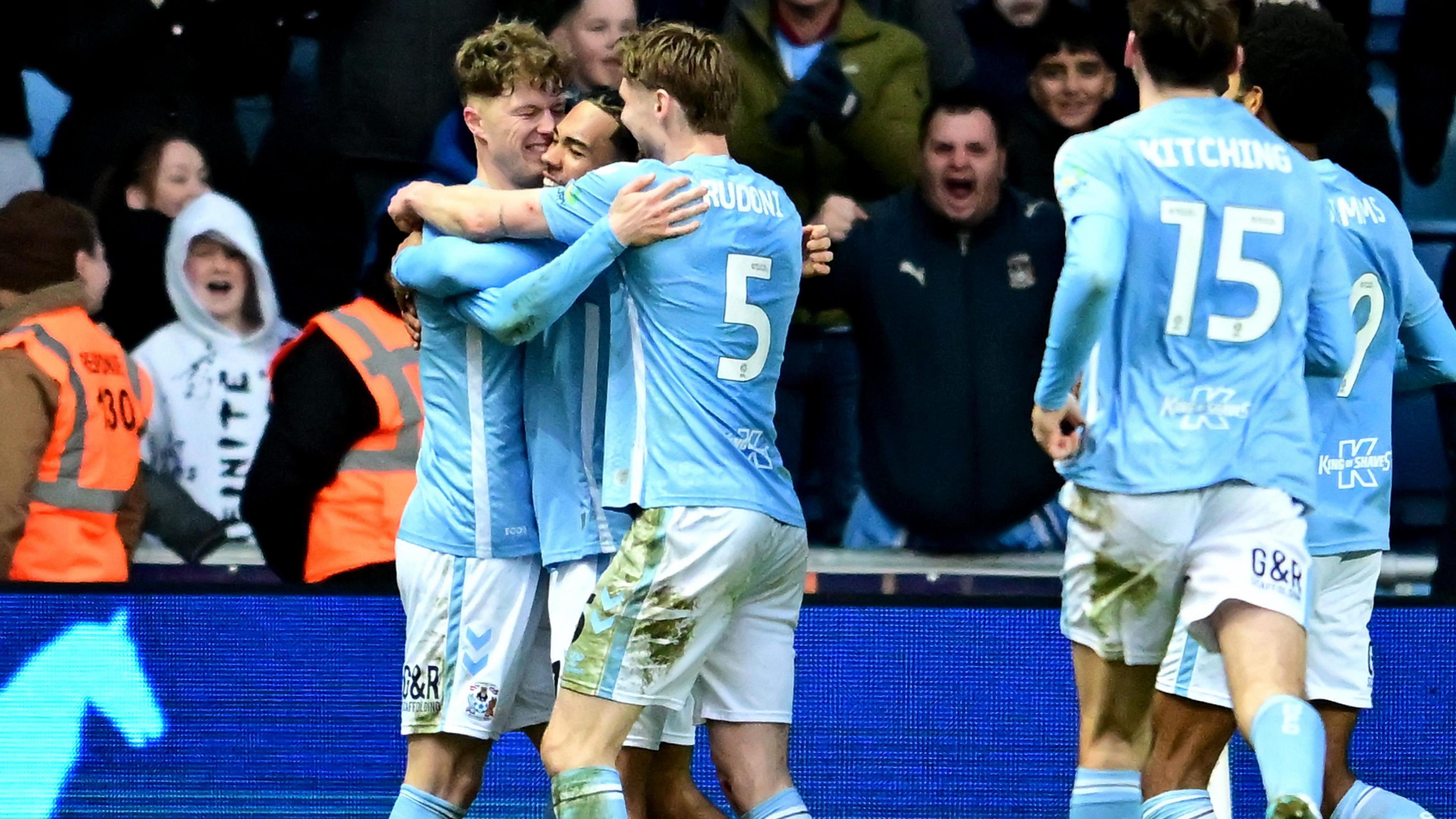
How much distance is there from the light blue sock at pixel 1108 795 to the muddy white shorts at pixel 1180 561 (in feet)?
0.78

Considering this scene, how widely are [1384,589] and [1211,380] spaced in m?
2.47

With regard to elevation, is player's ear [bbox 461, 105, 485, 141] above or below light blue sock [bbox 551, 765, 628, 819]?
above

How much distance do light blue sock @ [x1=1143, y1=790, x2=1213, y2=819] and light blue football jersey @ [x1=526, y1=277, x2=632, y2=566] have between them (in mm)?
1210

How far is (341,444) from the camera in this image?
560cm

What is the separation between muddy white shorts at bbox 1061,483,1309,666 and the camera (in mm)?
3518

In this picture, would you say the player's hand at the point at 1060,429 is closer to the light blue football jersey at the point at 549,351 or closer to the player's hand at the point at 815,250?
the player's hand at the point at 815,250

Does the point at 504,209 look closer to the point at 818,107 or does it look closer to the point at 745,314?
the point at 745,314

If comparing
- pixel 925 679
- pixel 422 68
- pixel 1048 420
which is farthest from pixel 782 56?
Answer: pixel 1048 420

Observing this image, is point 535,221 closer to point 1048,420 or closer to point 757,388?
point 757,388

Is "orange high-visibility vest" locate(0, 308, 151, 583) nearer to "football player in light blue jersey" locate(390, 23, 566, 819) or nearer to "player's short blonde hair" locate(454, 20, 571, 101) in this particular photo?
"football player in light blue jersey" locate(390, 23, 566, 819)

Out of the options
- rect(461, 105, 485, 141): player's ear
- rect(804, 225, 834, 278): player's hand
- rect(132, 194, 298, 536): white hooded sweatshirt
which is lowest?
Result: rect(132, 194, 298, 536): white hooded sweatshirt

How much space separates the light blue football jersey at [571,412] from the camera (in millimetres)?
4051

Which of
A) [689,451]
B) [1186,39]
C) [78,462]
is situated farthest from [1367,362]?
[78,462]

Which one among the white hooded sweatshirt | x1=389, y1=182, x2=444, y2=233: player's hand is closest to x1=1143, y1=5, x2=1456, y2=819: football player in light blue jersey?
x1=389, y1=182, x2=444, y2=233: player's hand
